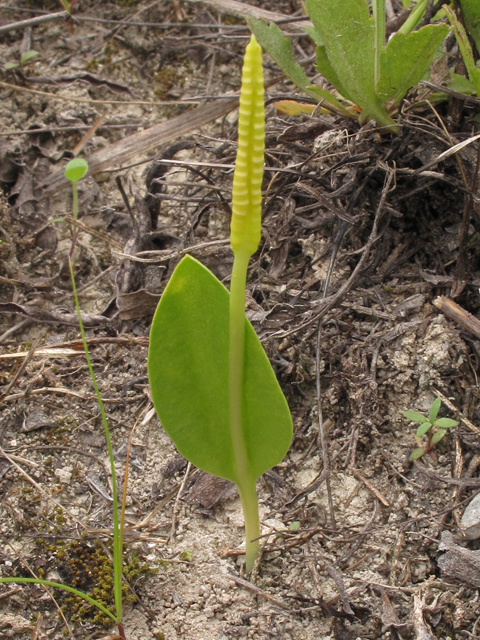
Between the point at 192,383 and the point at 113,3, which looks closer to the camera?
the point at 192,383

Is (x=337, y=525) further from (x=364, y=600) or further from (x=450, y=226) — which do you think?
(x=450, y=226)

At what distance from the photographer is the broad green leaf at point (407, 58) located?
1.22 metres

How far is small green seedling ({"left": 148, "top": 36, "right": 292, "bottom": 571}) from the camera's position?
3.10ft

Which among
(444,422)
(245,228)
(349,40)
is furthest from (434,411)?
(349,40)

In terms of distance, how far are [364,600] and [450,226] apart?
0.88m

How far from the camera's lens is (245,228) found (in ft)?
2.74

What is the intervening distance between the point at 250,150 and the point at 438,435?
0.78m

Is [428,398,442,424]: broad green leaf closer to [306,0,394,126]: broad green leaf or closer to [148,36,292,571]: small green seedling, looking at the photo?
[148,36,292,571]: small green seedling

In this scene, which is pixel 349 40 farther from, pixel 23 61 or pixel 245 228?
pixel 23 61

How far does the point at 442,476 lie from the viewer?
1.22 metres

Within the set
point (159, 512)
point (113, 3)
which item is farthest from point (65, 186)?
point (159, 512)

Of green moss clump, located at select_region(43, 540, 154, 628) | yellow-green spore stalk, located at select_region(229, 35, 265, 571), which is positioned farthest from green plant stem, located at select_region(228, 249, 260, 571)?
green moss clump, located at select_region(43, 540, 154, 628)

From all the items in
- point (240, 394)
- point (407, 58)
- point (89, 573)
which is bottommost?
point (89, 573)

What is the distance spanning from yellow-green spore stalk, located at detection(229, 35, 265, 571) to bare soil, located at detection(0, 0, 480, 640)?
161 mm
